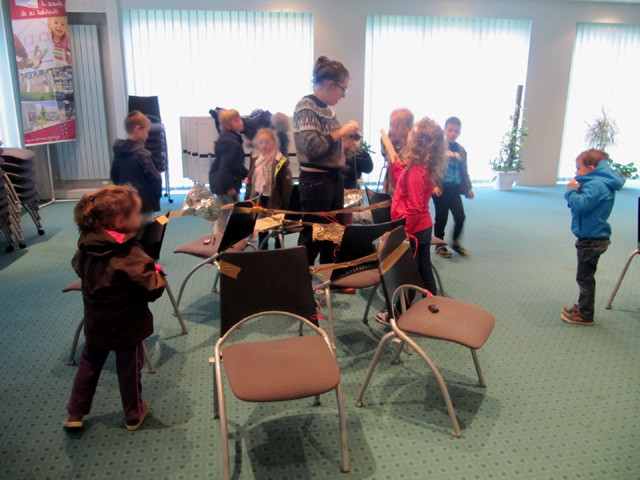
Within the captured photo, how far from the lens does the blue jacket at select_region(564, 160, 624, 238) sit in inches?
116

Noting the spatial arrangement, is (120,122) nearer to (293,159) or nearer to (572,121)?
(293,159)

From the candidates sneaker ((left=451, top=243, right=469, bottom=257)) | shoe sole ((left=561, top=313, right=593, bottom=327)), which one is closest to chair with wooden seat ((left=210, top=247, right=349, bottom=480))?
shoe sole ((left=561, top=313, right=593, bottom=327))

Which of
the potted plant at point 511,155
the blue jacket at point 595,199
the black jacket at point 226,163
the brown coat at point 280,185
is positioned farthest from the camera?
the potted plant at point 511,155

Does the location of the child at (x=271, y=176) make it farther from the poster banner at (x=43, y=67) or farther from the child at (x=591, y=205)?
the poster banner at (x=43, y=67)

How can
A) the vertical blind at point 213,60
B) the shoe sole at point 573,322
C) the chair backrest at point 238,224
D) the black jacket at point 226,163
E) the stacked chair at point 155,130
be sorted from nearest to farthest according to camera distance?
the chair backrest at point 238,224, the shoe sole at point 573,322, the black jacket at point 226,163, the stacked chair at point 155,130, the vertical blind at point 213,60

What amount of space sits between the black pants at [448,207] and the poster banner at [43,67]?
5298 millimetres

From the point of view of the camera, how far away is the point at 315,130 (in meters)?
3.09

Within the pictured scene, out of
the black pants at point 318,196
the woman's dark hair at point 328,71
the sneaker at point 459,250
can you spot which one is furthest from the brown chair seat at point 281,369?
the sneaker at point 459,250

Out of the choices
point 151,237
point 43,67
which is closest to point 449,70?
point 43,67

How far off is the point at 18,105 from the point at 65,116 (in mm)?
584

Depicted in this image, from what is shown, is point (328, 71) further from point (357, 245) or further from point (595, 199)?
point (595, 199)

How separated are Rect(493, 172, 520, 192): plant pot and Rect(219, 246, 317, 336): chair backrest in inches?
282

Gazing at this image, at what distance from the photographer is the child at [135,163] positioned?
3.59 metres

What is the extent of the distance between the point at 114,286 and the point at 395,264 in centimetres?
126
